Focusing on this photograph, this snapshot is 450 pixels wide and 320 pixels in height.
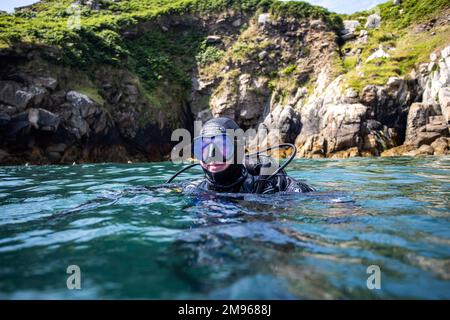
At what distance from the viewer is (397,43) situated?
75.8 feet

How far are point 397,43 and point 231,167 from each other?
2489 cm

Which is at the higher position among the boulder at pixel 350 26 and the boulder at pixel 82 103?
the boulder at pixel 350 26

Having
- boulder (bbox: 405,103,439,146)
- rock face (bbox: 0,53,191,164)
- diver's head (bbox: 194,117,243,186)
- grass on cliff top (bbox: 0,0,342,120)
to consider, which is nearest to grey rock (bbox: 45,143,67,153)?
rock face (bbox: 0,53,191,164)

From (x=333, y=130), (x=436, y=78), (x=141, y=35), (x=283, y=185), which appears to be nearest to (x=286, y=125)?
(x=333, y=130)

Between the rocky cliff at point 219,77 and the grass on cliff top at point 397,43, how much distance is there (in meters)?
0.12

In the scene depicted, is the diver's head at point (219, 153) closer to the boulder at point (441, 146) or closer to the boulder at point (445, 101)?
the boulder at point (441, 146)

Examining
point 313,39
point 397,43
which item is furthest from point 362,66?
point 313,39

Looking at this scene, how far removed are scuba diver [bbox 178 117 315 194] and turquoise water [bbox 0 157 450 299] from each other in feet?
0.98

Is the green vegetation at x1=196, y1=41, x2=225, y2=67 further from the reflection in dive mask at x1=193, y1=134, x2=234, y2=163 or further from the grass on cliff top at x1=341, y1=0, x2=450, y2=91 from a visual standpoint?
the reflection in dive mask at x1=193, y1=134, x2=234, y2=163

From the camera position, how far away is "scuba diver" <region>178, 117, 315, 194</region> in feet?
12.4

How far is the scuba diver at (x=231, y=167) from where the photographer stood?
378cm

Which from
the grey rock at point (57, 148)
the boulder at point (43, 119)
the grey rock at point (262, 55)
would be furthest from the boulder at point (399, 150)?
the boulder at point (43, 119)

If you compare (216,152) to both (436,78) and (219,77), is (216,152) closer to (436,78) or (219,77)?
(436,78)

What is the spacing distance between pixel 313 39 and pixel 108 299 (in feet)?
90.7
